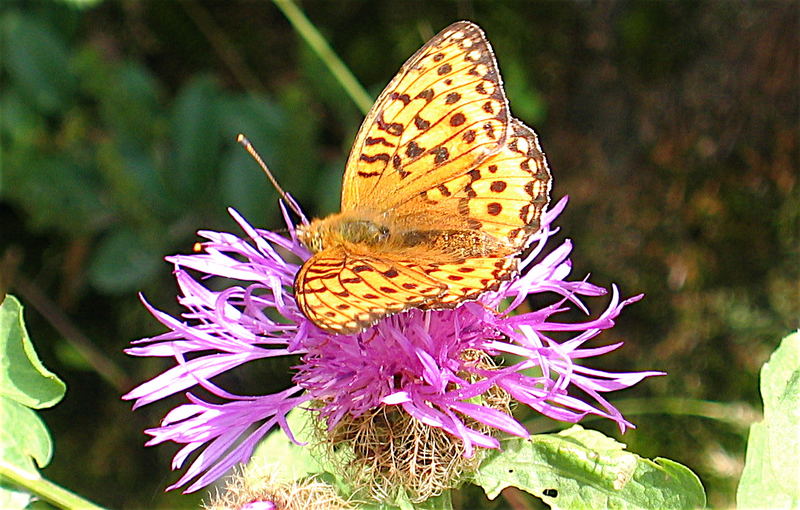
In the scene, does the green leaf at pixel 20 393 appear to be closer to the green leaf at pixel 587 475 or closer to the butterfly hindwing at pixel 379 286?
the butterfly hindwing at pixel 379 286

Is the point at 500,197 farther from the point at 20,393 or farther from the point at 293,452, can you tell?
the point at 20,393

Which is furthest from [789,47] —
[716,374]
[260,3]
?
[260,3]

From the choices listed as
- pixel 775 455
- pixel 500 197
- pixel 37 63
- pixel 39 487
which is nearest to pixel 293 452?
pixel 39 487

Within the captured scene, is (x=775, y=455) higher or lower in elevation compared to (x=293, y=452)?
lower

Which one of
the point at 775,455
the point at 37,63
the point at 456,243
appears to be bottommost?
the point at 775,455

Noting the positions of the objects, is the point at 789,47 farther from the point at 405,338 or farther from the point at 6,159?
the point at 6,159

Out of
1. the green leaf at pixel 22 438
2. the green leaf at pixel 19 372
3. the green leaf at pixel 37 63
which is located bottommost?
the green leaf at pixel 22 438

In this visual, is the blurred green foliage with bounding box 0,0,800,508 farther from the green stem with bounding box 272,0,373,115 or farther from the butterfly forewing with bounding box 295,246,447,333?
the butterfly forewing with bounding box 295,246,447,333

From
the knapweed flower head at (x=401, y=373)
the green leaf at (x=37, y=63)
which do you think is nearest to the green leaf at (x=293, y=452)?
the knapweed flower head at (x=401, y=373)
